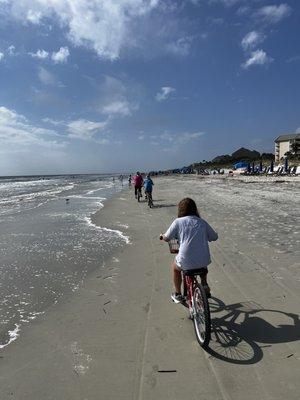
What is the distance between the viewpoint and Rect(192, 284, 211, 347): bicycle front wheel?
178 inches

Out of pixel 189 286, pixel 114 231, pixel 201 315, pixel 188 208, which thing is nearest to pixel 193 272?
pixel 189 286

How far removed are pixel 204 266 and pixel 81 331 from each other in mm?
1874

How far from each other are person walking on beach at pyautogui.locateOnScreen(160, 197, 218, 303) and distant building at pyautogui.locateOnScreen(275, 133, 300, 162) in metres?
122

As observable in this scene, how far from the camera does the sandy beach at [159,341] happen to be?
3.85m

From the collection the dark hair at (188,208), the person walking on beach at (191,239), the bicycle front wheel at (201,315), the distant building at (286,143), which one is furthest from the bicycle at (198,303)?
the distant building at (286,143)

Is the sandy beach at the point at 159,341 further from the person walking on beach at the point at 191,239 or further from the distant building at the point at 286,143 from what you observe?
the distant building at the point at 286,143

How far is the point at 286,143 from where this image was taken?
128 metres

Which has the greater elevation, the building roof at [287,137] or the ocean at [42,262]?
the building roof at [287,137]

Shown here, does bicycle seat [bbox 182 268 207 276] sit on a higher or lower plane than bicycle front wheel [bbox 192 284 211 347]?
higher

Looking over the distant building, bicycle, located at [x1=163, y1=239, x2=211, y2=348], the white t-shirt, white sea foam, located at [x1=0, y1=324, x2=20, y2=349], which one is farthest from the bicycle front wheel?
the distant building

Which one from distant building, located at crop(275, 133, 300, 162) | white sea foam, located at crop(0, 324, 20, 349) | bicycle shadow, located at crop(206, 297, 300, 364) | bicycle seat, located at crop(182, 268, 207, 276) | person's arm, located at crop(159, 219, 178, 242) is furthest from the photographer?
distant building, located at crop(275, 133, 300, 162)

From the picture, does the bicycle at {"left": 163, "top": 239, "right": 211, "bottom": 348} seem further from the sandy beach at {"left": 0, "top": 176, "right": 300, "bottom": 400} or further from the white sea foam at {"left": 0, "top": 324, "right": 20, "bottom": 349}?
the white sea foam at {"left": 0, "top": 324, "right": 20, "bottom": 349}

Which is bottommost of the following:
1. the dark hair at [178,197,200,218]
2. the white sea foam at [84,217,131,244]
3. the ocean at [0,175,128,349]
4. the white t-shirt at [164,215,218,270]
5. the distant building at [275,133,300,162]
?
the white sea foam at [84,217,131,244]

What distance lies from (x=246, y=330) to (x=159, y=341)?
115 centimetres
